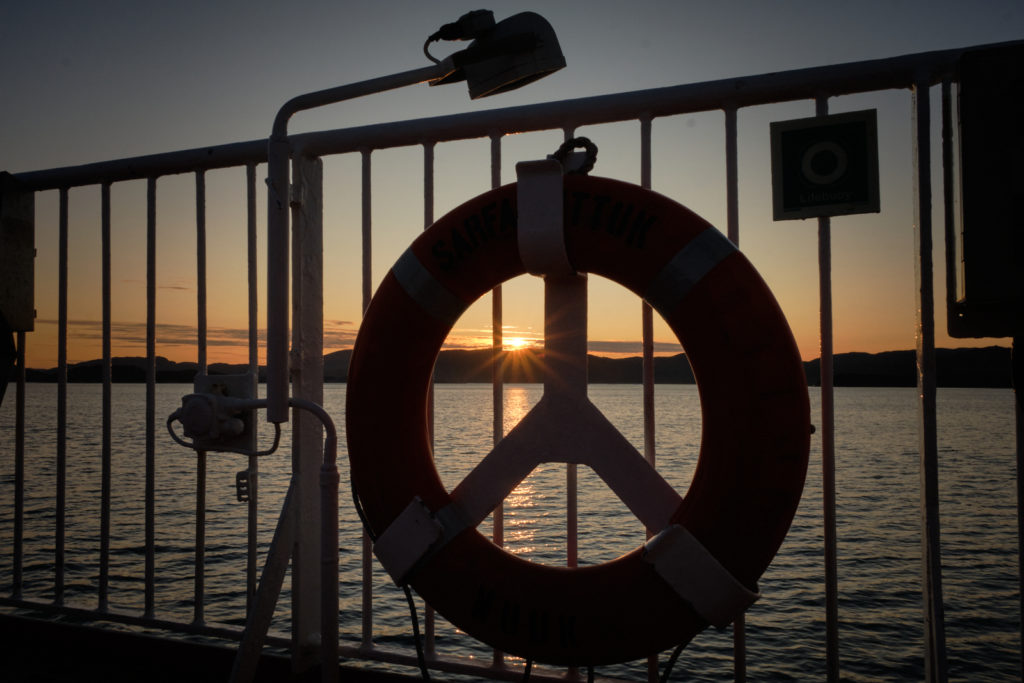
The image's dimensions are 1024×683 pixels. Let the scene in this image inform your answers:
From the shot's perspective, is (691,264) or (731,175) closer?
(691,264)

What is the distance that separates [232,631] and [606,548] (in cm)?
770

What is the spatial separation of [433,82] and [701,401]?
74 cm

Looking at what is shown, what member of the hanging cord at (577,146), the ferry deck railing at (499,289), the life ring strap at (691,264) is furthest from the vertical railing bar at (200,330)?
the life ring strap at (691,264)

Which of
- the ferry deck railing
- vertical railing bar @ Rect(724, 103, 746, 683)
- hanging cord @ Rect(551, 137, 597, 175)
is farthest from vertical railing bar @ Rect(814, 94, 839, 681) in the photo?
hanging cord @ Rect(551, 137, 597, 175)

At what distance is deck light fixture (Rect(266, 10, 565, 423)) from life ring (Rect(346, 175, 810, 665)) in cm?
14

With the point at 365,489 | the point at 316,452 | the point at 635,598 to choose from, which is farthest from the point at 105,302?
the point at 635,598

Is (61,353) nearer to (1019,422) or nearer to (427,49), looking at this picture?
(427,49)

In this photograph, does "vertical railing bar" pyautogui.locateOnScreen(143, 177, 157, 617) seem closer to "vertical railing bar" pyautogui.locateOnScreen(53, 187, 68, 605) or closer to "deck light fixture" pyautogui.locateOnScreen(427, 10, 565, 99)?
"vertical railing bar" pyautogui.locateOnScreen(53, 187, 68, 605)

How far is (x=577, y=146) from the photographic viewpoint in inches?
49.3

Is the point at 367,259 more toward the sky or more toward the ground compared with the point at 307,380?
more toward the sky

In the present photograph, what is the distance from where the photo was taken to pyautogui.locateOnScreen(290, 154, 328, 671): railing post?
4.85 feet

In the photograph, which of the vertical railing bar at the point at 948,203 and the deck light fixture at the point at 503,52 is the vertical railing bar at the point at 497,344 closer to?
the deck light fixture at the point at 503,52

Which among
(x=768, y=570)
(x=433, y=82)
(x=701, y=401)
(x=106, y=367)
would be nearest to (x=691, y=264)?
(x=701, y=401)

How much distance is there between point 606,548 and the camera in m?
8.73
